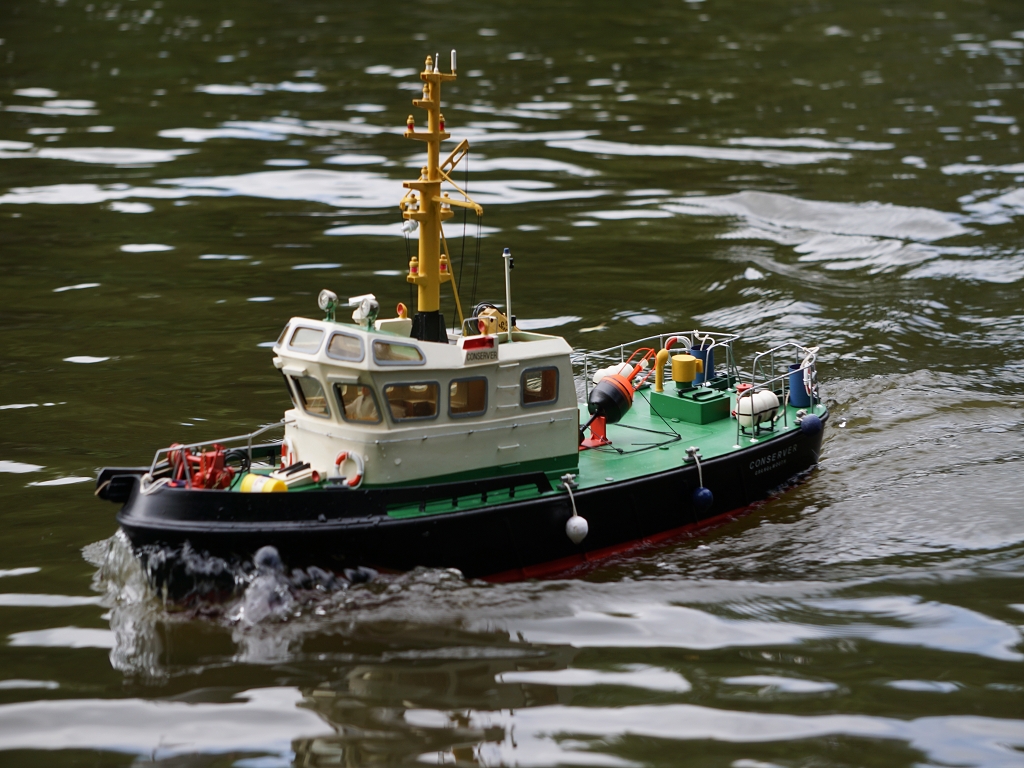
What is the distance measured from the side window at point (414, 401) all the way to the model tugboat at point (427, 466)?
0.06ft

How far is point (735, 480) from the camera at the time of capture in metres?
15.6

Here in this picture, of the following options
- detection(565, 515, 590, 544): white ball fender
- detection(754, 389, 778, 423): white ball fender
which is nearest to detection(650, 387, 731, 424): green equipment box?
detection(754, 389, 778, 423): white ball fender

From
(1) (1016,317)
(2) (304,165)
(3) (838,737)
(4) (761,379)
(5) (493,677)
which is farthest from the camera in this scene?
(2) (304,165)

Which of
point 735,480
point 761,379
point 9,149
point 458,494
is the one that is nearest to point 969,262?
point 761,379

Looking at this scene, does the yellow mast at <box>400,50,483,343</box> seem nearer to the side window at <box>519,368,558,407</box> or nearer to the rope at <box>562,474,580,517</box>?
the side window at <box>519,368,558,407</box>

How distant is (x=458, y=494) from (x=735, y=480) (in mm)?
4206

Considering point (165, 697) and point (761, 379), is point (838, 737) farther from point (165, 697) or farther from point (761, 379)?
point (761, 379)

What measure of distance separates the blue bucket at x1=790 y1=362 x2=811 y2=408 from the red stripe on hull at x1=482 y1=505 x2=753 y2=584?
2582 mm

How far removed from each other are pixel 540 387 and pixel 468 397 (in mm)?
976

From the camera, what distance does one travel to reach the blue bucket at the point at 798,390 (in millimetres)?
17297

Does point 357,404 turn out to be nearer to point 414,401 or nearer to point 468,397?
point 414,401

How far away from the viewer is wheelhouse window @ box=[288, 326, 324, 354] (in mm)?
13094

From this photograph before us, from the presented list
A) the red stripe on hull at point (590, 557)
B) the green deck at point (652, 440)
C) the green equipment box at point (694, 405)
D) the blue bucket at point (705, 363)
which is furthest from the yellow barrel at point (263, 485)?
the blue bucket at point (705, 363)

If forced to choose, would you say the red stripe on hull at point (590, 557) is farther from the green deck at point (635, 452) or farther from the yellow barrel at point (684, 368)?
the yellow barrel at point (684, 368)
